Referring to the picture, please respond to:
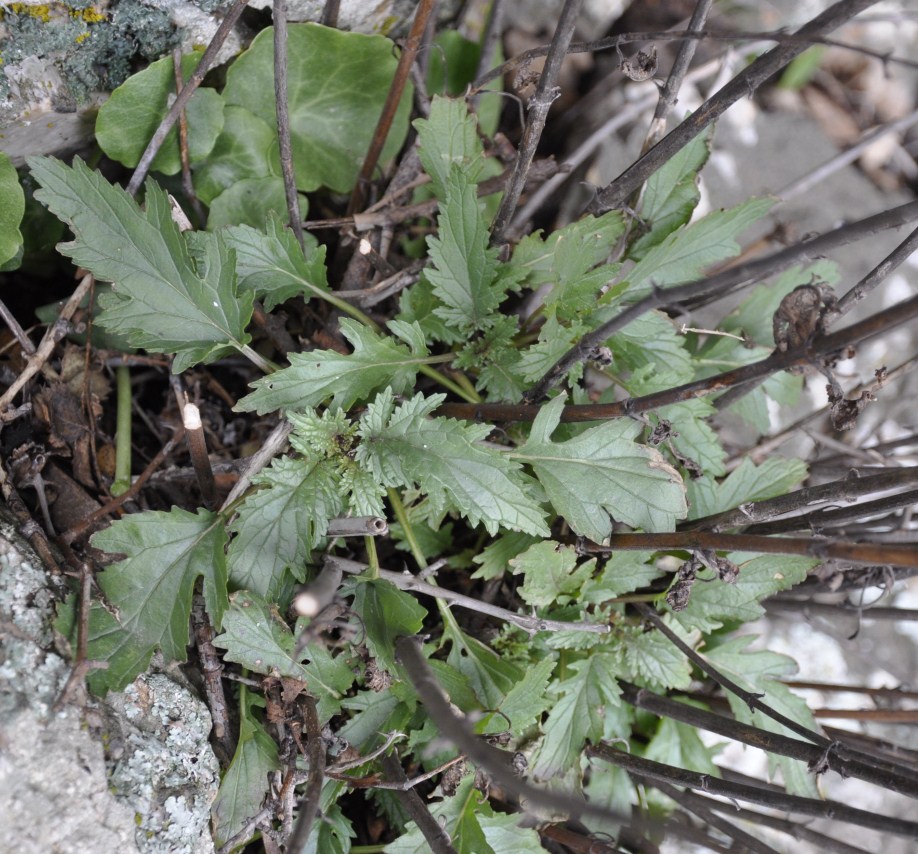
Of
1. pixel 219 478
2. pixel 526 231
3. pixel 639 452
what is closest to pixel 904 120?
pixel 526 231

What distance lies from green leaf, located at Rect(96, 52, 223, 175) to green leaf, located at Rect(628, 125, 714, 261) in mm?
959

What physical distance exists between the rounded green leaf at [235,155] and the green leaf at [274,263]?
28 centimetres

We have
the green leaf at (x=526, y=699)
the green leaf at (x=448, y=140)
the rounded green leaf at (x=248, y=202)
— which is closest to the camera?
the green leaf at (x=526, y=699)

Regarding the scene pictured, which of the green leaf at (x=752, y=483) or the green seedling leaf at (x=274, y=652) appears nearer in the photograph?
the green seedling leaf at (x=274, y=652)

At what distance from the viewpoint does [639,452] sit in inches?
57.4

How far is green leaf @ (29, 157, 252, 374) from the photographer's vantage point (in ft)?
4.66

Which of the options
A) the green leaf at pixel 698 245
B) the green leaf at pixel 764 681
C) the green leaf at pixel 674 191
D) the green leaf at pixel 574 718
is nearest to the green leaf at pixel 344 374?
the green leaf at pixel 698 245

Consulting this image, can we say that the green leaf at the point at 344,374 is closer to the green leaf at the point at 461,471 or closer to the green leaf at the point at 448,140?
the green leaf at the point at 461,471

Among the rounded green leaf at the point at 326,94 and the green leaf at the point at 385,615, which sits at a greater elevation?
the rounded green leaf at the point at 326,94

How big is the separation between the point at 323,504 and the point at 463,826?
667mm

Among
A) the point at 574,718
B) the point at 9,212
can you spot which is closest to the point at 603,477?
the point at 574,718

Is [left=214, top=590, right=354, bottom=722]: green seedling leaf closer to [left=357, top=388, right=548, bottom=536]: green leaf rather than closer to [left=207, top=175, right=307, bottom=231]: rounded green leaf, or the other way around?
[left=357, top=388, right=548, bottom=536]: green leaf

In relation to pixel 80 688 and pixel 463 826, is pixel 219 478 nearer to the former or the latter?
pixel 80 688

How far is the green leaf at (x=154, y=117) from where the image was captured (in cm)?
159
